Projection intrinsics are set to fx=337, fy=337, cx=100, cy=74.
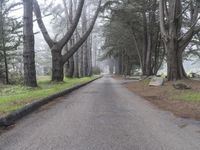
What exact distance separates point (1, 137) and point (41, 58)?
81314mm

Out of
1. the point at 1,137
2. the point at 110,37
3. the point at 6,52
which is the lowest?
the point at 1,137

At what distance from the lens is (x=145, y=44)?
36031 millimetres

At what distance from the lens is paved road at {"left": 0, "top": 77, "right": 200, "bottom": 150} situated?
5.39 metres

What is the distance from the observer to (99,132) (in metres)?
6.36

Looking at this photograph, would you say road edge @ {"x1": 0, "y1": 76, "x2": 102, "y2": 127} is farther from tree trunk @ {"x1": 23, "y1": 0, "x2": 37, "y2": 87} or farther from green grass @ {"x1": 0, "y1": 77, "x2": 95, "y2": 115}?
tree trunk @ {"x1": 23, "y1": 0, "x2": 37, "y2": 87}

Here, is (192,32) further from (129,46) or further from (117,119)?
(129,46)

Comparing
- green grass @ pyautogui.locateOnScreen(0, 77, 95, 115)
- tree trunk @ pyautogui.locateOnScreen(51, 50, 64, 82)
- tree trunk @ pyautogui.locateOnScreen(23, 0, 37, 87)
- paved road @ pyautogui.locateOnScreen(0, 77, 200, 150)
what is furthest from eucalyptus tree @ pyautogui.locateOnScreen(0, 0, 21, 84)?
paved road @ pyautogui.locateOnScreen(0, 77, 200, 150)

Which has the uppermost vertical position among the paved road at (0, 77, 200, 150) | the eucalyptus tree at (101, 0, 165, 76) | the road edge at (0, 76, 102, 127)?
the eucalyptus tree at (101, 0, 165, 76)

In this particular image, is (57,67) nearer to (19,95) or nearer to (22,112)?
(19,95)

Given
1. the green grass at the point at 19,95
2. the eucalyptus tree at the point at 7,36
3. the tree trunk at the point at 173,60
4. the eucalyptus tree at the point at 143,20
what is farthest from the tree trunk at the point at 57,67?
the eucalyptus tree at the point at 143,20

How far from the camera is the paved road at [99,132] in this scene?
5387mm

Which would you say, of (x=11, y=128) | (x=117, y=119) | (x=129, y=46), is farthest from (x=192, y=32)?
(x=129, y=46)

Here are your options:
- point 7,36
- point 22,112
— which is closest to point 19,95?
point 22,112

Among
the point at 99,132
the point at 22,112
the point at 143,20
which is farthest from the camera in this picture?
the point at 143,20
